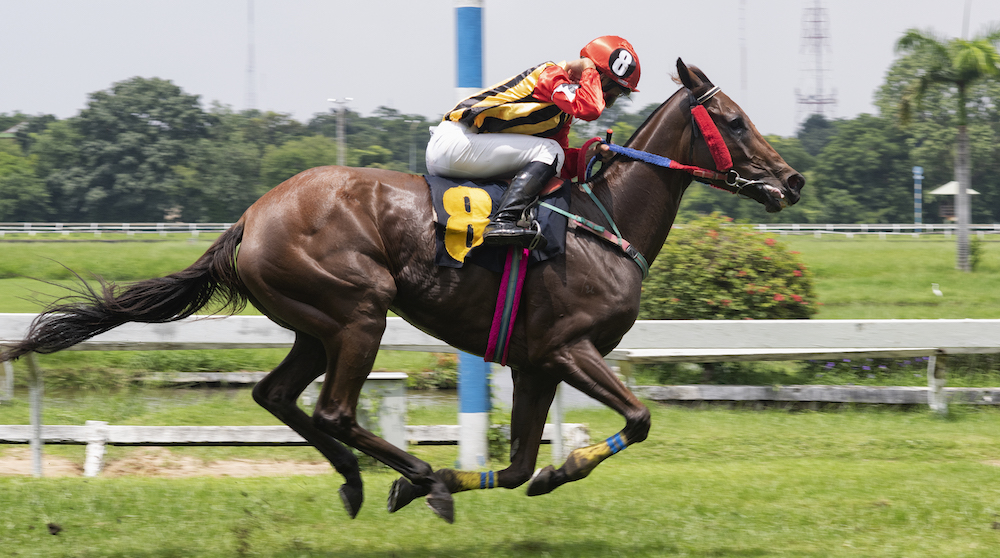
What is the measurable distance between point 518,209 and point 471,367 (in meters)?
1.65

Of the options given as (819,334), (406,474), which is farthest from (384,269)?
(819,334)

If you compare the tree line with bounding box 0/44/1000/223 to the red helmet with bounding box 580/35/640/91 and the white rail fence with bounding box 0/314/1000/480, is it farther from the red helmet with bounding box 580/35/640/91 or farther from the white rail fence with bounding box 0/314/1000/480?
the red helmet with bounding box 580/35/640/91

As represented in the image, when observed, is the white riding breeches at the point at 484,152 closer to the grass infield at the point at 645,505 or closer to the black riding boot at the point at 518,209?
the black riding boot at the point at 518,209

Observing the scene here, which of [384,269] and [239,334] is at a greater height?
[384,269]

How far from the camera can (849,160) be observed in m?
53.5

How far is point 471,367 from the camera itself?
202 inches

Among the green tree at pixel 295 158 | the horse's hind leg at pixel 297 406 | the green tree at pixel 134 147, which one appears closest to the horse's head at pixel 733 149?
the horse's hind leg at pixel 297 406

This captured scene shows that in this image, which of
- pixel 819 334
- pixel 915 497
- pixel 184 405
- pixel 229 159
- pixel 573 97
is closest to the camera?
pixel 573 97

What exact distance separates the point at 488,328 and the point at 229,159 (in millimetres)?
41935

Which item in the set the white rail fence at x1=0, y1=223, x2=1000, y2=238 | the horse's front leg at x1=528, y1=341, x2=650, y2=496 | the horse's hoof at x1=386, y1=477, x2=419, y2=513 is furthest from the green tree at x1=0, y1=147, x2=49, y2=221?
the horse's front leg at x1=528, y1=341, x2=650, y2=496

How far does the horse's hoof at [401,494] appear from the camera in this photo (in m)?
3.77

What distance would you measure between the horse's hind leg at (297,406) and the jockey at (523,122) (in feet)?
3.42

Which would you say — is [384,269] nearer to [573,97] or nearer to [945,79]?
[573,97]

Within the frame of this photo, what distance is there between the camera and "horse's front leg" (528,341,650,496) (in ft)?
12.0
